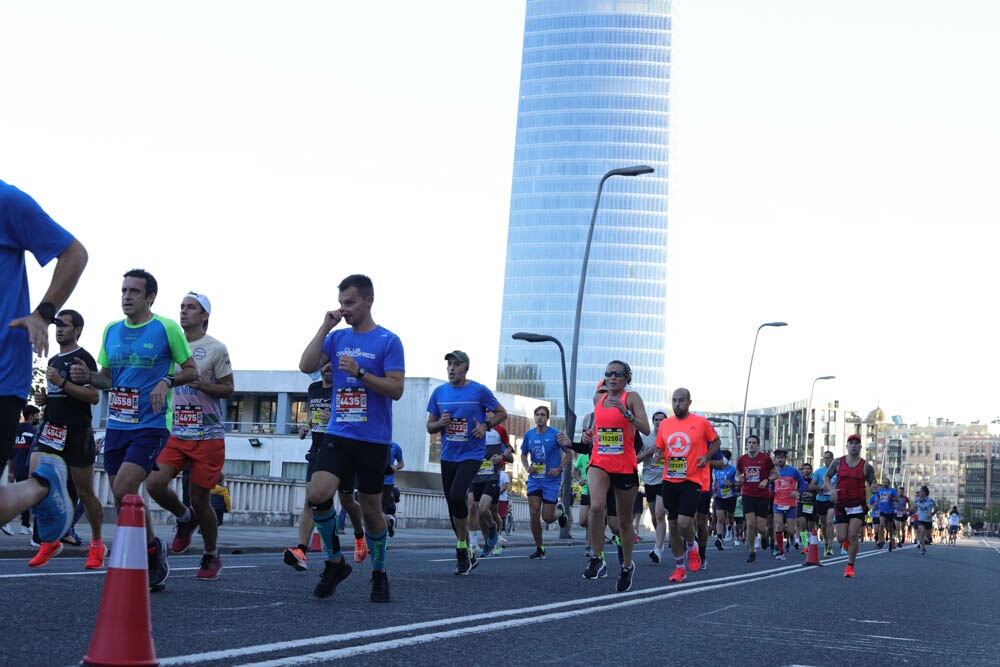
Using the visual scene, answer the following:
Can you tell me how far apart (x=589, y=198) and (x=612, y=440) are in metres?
168

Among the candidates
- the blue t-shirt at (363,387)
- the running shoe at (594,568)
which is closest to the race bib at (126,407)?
the blue t-shirt at (363,387)

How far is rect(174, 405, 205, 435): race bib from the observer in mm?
9500

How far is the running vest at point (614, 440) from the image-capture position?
11.5m

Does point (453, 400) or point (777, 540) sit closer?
point (453, 400)

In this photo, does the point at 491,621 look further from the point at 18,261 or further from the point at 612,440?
the point at 612,440

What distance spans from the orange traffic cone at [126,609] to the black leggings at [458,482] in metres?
7.91

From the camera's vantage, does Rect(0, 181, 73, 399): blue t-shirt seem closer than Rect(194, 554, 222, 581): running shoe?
Yes

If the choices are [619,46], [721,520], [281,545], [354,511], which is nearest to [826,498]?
[721,520]

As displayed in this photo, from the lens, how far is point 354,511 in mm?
9680

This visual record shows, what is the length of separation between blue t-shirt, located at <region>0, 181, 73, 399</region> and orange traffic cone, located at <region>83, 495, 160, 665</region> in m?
1.01

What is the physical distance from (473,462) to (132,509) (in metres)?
8.22

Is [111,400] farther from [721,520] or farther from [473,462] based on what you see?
[721,520]

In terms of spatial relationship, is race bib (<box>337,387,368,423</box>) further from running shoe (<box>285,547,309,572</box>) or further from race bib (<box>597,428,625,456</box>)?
race bib (<box>597,428,625,456</box>)

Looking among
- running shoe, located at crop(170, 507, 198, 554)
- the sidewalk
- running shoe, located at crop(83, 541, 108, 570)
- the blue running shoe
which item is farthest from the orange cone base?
the sidewalk
